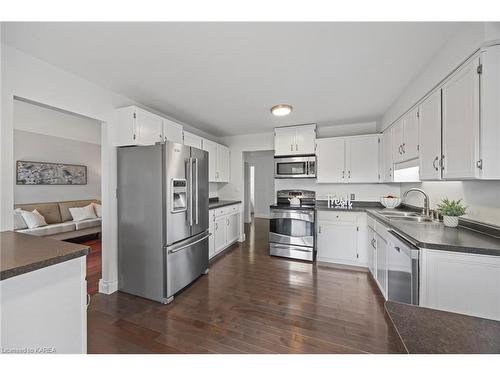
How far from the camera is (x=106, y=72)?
2023 millimetres

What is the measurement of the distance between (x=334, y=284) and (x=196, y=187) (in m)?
2.19

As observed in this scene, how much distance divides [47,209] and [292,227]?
15.9 ft

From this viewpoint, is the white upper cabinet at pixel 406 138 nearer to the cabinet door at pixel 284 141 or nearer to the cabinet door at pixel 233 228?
the cabinet door at pixel 284 141

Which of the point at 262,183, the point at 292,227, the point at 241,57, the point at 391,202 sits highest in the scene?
the point at 241,57

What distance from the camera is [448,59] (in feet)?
5.15

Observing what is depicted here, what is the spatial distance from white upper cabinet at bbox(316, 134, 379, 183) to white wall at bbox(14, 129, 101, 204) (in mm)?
5449

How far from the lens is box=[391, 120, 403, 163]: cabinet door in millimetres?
2465

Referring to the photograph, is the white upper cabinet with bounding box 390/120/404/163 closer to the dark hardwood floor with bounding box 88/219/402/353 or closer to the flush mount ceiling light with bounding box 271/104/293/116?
the flush mount ceiling light with bounding box 271/104/293/116

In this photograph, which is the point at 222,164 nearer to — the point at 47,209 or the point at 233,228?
the point at 233,228

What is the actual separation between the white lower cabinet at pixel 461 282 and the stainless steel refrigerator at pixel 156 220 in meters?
2.24

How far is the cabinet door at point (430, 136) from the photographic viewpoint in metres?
1.68

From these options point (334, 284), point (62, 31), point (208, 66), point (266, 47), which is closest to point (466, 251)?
point (334, 284)

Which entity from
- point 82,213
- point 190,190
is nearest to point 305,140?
point 190,190
